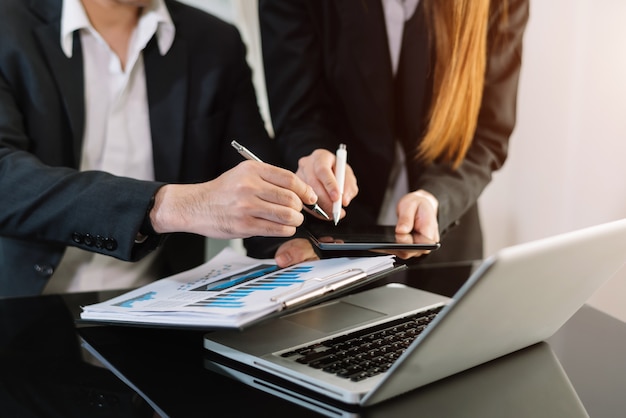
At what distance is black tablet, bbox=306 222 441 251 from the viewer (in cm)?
104

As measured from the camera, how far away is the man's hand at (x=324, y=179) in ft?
4.18

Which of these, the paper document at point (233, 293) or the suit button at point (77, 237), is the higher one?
the paper document at point (233, 293)

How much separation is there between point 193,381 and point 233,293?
0.40ft

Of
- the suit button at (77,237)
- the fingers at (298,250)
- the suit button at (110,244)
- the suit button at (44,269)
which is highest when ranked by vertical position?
the suit button at (110,244)

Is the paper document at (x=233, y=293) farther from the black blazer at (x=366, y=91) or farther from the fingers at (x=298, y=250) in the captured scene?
the black blazer at (x=366, y=91)

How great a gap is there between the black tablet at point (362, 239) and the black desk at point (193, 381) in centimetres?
22

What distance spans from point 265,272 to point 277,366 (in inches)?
9.7

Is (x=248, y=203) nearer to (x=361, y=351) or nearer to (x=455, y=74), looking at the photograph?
(x=361, y=351)

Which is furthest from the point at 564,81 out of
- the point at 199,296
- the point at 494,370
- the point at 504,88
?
the point at 199,296

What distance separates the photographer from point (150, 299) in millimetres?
1011

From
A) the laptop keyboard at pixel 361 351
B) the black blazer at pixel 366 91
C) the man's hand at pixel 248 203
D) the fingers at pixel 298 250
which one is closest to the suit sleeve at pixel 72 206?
the man's hand at pixel 248 203

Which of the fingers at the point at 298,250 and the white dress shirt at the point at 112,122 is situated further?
the white dress shirt at the point at 112,122

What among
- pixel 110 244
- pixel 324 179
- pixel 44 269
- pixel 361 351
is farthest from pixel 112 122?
pixel 361 351

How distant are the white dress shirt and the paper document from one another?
0.56m
